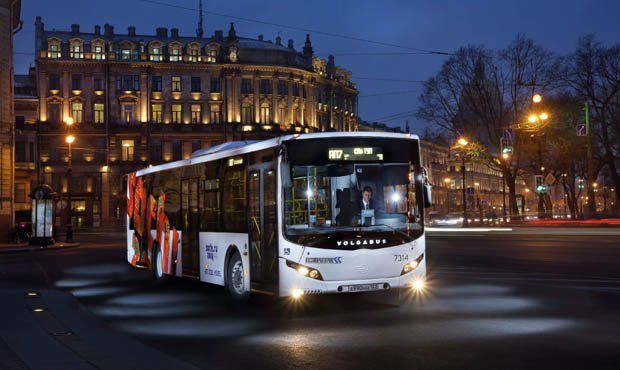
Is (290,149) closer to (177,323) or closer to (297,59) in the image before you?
(177,323)

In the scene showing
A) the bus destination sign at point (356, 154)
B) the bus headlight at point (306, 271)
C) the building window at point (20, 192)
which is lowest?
the bus headlight at point (306, 271)

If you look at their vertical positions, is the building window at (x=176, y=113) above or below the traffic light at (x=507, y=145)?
above

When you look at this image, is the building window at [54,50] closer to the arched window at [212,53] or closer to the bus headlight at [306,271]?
the arched window at [212,53]

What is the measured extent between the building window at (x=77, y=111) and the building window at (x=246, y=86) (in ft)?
59.6

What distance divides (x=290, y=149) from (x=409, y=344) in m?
4.53

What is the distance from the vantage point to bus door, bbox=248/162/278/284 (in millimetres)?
13523

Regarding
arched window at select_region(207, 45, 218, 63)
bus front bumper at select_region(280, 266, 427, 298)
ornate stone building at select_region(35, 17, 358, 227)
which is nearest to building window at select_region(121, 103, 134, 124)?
ornate stone building at select_region(35, 17, 358, 227)

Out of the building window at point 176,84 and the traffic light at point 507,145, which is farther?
the building window at point 176,84

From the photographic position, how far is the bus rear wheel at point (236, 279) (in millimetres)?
14789

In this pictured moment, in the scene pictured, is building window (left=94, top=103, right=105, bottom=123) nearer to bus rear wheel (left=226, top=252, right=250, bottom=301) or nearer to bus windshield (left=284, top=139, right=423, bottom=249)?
bus rear wheel (left=226, top=252, right=250, bottom=301)

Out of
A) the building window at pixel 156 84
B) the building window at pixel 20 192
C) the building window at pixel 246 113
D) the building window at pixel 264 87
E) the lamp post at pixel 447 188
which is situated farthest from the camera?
the lamp post at pixel 447 188

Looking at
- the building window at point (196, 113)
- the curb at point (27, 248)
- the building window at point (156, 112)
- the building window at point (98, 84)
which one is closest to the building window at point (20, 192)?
the building window at point (98, 84)

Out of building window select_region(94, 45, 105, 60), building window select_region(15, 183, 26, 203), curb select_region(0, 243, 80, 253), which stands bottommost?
curb select_region(0, 243, 80, 253)

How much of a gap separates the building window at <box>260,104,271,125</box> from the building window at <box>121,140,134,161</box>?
15092mm
